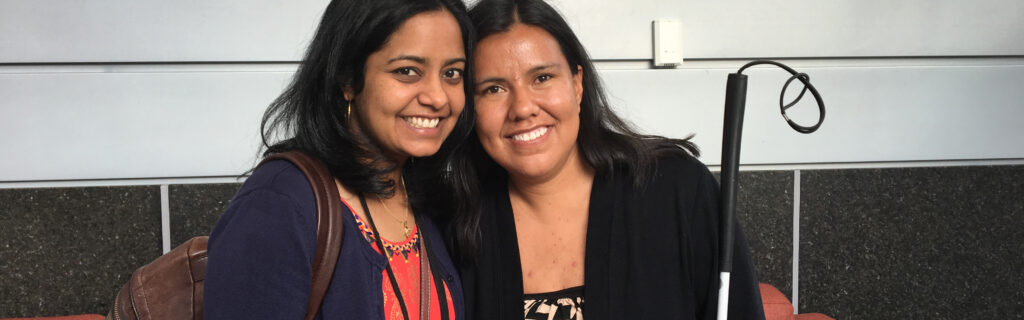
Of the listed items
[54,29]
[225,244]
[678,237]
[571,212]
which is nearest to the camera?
[225,244]

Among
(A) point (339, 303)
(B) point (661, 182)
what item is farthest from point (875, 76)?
(A) point (339, 303)

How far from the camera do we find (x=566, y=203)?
202 centimetres

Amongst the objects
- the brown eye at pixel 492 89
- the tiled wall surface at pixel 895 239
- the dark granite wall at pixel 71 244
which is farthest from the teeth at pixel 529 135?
the dark granite wall at pixel 71 244

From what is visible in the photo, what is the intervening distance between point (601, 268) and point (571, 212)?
8.1 inches

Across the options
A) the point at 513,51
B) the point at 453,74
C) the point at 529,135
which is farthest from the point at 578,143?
the point at 453,74

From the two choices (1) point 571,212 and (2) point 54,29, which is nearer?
(1) point 571,212

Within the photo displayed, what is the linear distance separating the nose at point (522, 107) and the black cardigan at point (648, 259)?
313 millimetres

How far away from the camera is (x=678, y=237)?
1870 mm

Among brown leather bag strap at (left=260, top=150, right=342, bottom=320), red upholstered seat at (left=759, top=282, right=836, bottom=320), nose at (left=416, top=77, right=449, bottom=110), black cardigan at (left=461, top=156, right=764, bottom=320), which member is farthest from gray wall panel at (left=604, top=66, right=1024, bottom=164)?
brown leather bag strap at (left=260, top=150, right=342, bottom=320)

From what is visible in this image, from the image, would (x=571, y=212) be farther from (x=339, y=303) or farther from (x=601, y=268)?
(x=339, y=303)

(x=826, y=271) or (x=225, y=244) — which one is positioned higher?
(x=225, y=244)

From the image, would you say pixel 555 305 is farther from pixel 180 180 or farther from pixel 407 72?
pixel 180 180

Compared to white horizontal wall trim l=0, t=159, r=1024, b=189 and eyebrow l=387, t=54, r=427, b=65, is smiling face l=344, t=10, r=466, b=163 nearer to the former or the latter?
eyebrow l=387, t=54, r=427, b=65

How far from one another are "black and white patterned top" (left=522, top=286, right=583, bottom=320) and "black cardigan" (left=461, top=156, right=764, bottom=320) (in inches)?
1.3
